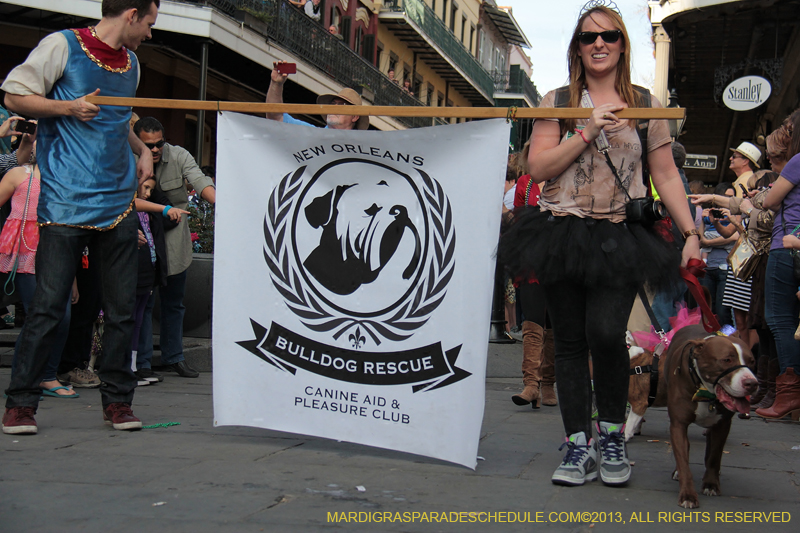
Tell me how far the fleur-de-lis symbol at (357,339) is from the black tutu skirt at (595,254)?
78cm

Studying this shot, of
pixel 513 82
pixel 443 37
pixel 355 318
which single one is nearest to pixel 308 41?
pixel 355 318


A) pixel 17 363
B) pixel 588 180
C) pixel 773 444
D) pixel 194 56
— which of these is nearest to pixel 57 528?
pixel 17 363

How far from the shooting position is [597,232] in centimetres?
349

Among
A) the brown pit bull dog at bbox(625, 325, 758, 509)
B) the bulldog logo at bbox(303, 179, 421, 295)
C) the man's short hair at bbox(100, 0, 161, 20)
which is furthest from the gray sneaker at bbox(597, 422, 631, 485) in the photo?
the man's short hair at bbox(100, 0, 161, 20)

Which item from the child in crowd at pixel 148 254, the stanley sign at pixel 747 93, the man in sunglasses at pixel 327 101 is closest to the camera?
the man in sunglasses at pixel 327 101

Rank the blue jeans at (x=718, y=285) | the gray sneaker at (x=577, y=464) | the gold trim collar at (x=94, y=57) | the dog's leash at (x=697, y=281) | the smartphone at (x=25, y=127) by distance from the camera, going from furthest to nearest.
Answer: the blue jeans at (x=718, y=285) < the smartphone at (x=25, y=127) < the gold trim collar at (x=94, y=57) < the dog's leash at (x=697, y=281) < the gray sneaker at (x=577, y=464)

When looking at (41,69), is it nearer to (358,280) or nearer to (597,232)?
(358,280)

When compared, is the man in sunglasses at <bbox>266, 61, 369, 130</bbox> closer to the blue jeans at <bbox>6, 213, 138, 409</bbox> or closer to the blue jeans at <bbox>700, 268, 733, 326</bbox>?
the blue jeans at <bbox>6, 213, 138, 409</bbox>

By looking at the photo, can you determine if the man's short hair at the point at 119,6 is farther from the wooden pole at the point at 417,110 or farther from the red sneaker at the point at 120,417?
the red sneaker at the point at 120,417

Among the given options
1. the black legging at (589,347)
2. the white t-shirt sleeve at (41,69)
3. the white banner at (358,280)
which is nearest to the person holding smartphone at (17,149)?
the white t-shirt sleeve at (41,69)

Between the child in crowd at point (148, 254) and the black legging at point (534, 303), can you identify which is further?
the child in crowd at point (148, 254)

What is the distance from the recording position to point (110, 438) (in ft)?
13.4

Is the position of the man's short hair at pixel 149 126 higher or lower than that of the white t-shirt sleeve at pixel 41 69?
lower

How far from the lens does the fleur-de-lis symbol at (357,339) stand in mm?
3918
